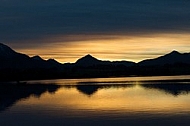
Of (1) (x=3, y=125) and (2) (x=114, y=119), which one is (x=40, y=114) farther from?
(2) (x=114, y=119)

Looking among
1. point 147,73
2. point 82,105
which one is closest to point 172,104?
point 82,105

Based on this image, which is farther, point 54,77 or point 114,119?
point 54,77

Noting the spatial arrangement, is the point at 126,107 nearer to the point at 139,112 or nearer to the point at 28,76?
the point at 139,112

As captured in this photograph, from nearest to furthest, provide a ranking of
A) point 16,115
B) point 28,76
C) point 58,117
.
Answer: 1. point 58,117
2. point 16,115
3. point 28,76

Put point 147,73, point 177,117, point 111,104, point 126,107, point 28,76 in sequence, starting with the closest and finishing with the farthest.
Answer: point 177,117 < point 126,107 < point 111,104 < point 28,76 < point 147,73

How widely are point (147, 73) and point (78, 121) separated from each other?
103m

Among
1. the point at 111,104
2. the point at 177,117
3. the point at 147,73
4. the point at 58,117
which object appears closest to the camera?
the point at 177,117

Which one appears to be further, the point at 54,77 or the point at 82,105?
the point at 54,77

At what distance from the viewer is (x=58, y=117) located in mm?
24828

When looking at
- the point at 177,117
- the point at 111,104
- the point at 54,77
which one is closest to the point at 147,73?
the point at 54,77

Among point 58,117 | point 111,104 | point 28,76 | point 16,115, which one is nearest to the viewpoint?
point 58,117

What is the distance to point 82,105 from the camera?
3106 centimetres

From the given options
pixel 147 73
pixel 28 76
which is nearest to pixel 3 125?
pixel 28 76

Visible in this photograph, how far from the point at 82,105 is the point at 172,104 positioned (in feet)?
21.9
